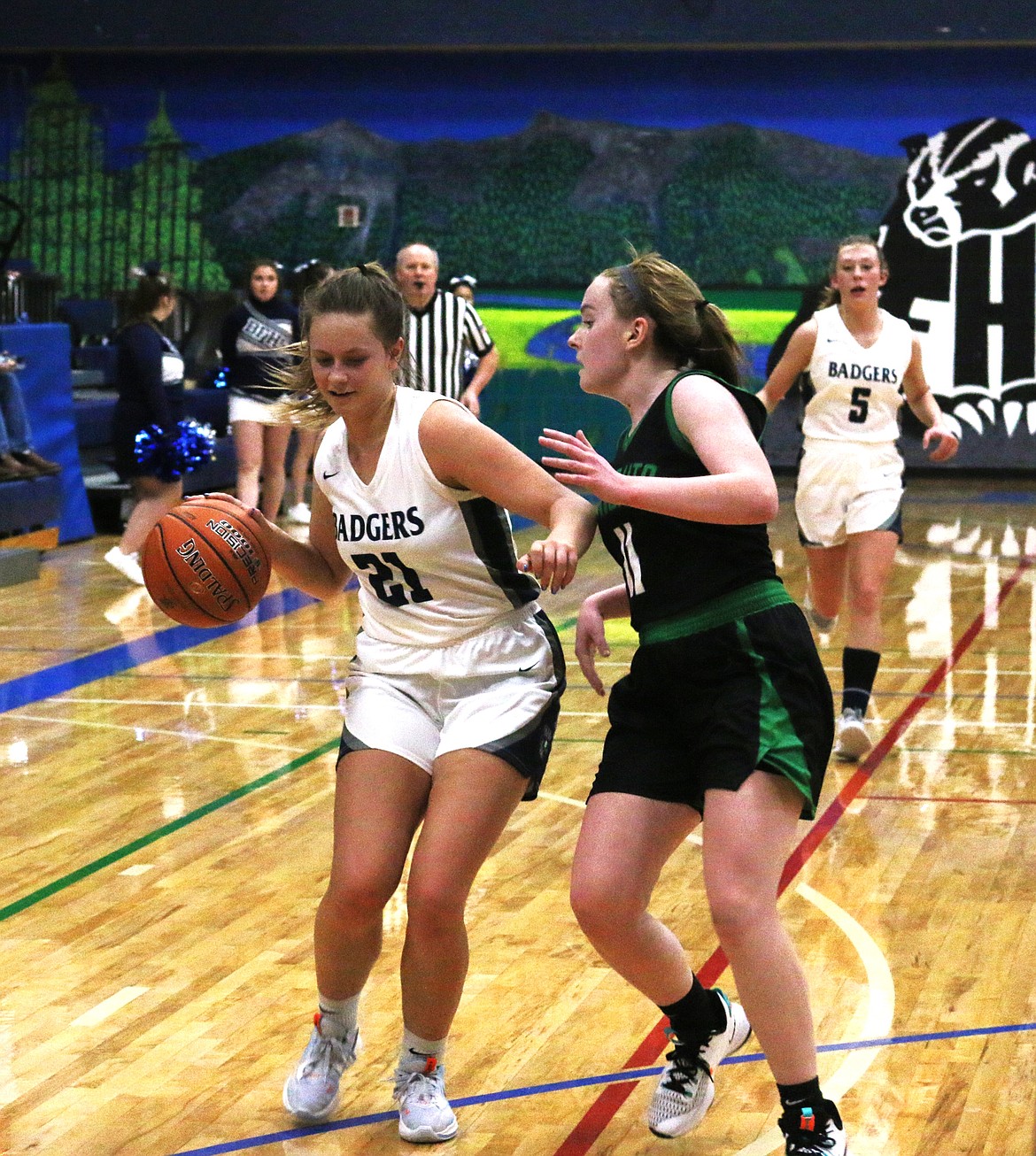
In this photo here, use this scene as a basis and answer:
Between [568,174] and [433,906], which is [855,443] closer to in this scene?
[433,906]

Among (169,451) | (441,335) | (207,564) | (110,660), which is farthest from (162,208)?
(207,564)

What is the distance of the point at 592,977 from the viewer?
372 centimetres

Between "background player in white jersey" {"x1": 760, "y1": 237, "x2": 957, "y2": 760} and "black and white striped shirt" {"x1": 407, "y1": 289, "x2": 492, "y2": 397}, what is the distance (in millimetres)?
2271

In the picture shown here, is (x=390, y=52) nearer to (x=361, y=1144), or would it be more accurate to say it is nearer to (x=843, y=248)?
(x=843, y=248)

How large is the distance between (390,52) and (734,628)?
1473 centimetres

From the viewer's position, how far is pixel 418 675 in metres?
3.01

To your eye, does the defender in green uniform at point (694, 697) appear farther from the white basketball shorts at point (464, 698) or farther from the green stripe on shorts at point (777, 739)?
the white basketball shorts at point (464, 698)

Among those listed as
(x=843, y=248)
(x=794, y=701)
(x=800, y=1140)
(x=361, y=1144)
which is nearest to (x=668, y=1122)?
(x=800, y=1140)

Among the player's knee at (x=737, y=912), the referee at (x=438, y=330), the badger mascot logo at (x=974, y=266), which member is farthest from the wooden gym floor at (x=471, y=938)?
the badger mascot logo at (x=974, y=266)

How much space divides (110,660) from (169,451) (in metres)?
2.20

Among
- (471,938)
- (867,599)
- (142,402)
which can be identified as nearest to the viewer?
(471,938)

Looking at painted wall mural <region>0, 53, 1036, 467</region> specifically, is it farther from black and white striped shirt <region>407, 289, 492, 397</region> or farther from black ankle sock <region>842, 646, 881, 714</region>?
black ankle sock <region>842, 646, 881, 714</region>

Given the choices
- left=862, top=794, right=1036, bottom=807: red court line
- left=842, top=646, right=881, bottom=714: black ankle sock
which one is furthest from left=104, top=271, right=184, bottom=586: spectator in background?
left=862, top=794, right=1036, bottom=807: red court line

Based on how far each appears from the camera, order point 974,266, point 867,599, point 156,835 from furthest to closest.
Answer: point 974,266
point 867,599
point 156,835
